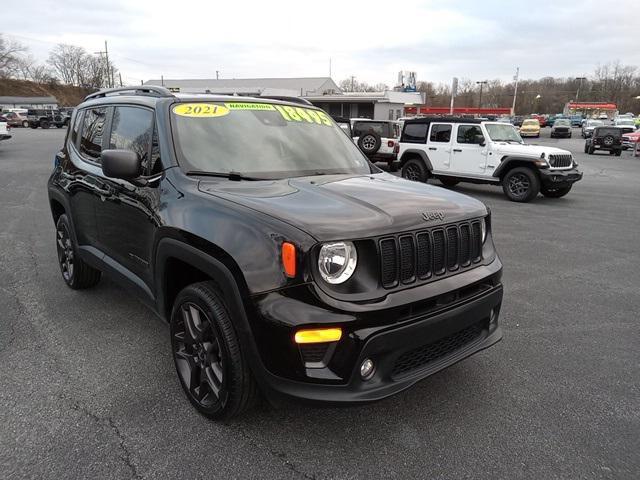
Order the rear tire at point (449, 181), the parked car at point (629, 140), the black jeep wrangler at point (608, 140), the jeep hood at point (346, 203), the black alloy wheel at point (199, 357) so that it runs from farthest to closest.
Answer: the parked car at point (629, 140) < the black jeep wrangler at point (608, 140) < the rear tire at point (449, 181) < the black alloy wheel at point (199, 357) < the jeep hood at point (346, 203)

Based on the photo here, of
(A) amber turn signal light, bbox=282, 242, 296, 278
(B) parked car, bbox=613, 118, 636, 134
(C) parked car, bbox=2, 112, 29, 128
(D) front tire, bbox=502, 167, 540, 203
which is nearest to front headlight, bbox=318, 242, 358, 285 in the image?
(A) amber turn signal light, bbox=282, 242, 296, 278

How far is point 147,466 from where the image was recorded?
2375mm

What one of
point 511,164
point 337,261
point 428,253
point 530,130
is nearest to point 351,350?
point 337,261

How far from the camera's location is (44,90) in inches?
3996

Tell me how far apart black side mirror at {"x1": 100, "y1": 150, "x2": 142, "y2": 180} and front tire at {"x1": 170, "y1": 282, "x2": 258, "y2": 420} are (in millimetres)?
870

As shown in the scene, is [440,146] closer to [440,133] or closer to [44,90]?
[440,133]

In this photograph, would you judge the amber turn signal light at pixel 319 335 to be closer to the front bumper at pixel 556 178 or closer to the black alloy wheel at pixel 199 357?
the black alloy wheel at pixel 199 357

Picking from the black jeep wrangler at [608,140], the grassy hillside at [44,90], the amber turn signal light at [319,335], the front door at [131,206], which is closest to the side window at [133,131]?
the front door at [131,206]

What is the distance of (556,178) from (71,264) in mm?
10351

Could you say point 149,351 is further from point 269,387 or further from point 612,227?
point 612,227

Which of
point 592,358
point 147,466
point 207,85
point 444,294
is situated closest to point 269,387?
point 147,466

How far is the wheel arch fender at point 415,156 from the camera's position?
13.1 metres

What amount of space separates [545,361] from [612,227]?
20.8ft

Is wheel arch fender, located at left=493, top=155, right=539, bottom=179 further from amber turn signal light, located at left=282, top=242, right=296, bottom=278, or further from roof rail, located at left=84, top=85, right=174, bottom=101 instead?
amber turn signal light, located at left=282, top=242, right=296, bottom=278
